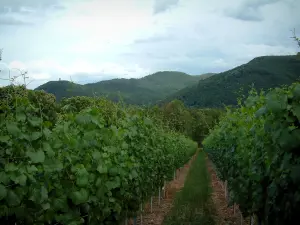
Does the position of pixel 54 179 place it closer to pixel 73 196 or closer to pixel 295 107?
pixel 73 196

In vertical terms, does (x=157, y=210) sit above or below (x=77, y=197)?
below

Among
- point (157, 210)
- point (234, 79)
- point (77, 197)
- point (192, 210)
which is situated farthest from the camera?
point (234, 79)

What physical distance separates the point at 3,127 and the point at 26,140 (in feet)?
0.76

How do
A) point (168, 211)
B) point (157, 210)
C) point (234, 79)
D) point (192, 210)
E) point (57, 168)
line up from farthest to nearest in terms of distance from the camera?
point (234, 79) < point (157, 210) < point (168, 211) < point (192, 210) < point (57, 168)

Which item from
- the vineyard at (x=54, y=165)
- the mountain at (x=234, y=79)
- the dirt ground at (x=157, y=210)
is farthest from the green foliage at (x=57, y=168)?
the mountain at (x=234, y=79)

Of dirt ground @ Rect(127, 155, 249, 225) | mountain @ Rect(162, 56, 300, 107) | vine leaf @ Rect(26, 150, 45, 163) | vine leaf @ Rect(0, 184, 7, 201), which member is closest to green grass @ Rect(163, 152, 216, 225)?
dirt ground @ Rect(127, 155, 249, 225)

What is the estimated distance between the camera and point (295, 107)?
3.36 metres

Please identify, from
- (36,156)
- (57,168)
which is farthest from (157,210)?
(36,156)

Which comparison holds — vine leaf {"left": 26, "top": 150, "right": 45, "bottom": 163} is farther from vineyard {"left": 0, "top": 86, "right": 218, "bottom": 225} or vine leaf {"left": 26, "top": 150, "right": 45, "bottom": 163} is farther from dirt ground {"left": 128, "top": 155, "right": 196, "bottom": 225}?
dirt ground {"left": 128, "top": 155, "right": 196, "bottom": 225}

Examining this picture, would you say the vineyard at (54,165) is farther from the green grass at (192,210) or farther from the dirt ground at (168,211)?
the dirt ground at (168,211)

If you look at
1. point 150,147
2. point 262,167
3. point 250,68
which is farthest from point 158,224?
point 250,68

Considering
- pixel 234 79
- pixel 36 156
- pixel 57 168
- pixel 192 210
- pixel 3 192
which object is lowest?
pixel 192 210

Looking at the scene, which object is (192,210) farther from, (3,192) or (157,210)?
(3,192)

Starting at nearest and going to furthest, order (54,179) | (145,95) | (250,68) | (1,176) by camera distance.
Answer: (1,176)
(54,179)
(250,68)
(145,95)
